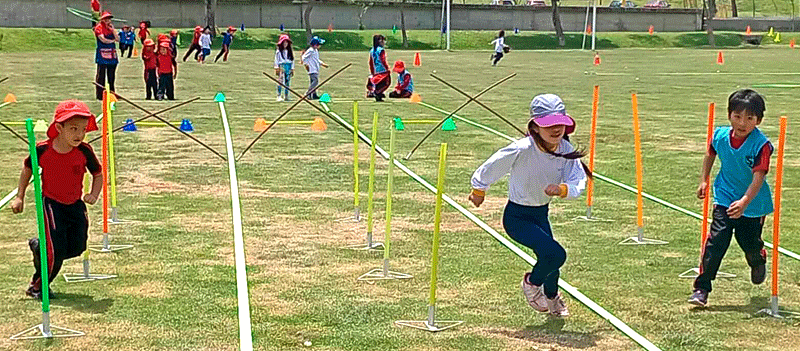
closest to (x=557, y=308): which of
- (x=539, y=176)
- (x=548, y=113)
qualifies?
(x=539, y=176)

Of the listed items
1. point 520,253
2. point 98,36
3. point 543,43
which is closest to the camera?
point 520,253

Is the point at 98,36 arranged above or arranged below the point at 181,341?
above

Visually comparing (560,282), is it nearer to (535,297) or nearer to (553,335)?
(535,297)

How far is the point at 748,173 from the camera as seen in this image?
7.38 m

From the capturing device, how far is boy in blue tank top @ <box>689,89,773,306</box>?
23.8 feet

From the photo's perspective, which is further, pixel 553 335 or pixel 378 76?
Answer: pixel 378 76

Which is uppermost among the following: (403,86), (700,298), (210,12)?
(210,12)

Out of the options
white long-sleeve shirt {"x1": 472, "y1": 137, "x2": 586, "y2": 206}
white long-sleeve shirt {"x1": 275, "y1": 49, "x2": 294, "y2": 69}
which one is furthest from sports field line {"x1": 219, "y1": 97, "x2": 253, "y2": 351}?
white long-sleeve shirt {"x1": 275, "y1": 49, "x2": 294, "y2": 69}

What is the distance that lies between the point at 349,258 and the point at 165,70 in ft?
51.6

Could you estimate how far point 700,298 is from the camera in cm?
760

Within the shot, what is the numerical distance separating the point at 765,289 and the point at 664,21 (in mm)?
83894

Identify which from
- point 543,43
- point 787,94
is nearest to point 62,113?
point 787,94

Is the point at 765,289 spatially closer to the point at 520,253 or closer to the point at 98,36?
the point at 520,253

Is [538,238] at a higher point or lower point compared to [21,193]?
lower
